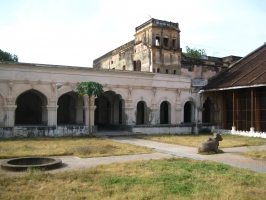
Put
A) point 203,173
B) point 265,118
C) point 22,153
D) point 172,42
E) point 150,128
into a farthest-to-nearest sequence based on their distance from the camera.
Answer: point 172,42 → point 150,128 → point 265,118 → point 22,153 → point 203,173

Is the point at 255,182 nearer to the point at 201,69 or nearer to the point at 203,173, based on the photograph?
the point at 203,173

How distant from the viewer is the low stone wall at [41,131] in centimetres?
1789

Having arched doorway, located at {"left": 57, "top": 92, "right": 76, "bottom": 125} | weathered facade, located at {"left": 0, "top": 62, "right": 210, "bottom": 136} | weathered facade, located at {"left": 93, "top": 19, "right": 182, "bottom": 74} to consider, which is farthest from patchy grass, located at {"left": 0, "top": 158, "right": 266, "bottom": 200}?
weathered facade, located at {"left": 93, "top": 19, "right": 182, "bottom": 74}

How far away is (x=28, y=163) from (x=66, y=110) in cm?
1757

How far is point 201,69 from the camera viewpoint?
95.1 feet

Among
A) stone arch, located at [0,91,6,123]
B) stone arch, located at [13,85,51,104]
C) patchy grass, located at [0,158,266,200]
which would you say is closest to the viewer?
patchy grass, located at [0,158,266,200]

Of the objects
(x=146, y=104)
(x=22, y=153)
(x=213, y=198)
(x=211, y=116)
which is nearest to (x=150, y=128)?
(x=146, y=104)

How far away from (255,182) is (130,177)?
311 cm

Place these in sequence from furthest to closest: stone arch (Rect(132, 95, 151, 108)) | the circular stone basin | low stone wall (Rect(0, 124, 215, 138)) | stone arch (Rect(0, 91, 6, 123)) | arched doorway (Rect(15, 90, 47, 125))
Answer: arched doorway (Rect(15, 90, 47, 125)), stone arch (Rect(132, 95, 151, 108)), stone arch (Rect(0, 91, 6, 123)), low stone wall (Rect(0, 124, 215, 138)), the circular stone basin

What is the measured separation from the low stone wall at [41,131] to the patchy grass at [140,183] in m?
10.8

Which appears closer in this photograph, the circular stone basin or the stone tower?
the circular stone basin

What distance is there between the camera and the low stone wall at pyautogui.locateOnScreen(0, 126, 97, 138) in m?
17.9

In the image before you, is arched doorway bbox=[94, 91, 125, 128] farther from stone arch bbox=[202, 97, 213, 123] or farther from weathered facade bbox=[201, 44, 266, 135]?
stone arch bbox=[202, 97, 213, 123]

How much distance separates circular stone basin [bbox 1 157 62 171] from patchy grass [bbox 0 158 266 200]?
0.70 meters
